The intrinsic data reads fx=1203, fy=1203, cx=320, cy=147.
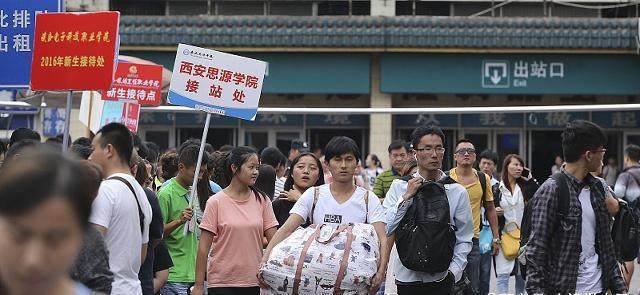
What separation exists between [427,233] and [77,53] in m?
2.81

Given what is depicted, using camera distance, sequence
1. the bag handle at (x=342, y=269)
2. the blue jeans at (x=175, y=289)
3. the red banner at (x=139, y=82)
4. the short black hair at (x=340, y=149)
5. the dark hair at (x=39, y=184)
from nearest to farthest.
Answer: the dark hair at (x=39, y=184), the bag handle at (x=342, y=269), the short black hair at (x=340, y=149), the blue jeans at (x=175, y=289), the red banner at (x=139, y=82)

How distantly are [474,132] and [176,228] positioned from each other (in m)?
17.8

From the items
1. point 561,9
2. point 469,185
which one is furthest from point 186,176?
point 561,9

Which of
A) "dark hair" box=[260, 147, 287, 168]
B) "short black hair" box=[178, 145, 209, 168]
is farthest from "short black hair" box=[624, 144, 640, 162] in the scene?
"short black hair" box=[178, 145, 209, 168]

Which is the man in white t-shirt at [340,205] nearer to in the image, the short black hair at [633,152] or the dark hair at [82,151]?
the dark hair at [82,151]

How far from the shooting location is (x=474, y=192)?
10.7 meters

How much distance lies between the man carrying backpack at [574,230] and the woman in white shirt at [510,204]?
216 inches

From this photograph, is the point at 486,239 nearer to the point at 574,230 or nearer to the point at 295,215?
the point at 295,215

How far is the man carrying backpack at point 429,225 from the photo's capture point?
7.39m

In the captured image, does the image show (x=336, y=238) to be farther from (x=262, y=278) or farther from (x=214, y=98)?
(x=214, y=98)

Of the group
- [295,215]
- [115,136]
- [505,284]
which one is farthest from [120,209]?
[505,284]

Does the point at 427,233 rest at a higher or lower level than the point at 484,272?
higher

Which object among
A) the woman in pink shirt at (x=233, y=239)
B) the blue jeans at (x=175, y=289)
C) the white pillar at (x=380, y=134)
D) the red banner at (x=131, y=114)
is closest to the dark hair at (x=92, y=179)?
the woman in pink shirt at (x=233, y=239)

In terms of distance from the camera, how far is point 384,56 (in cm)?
2575
